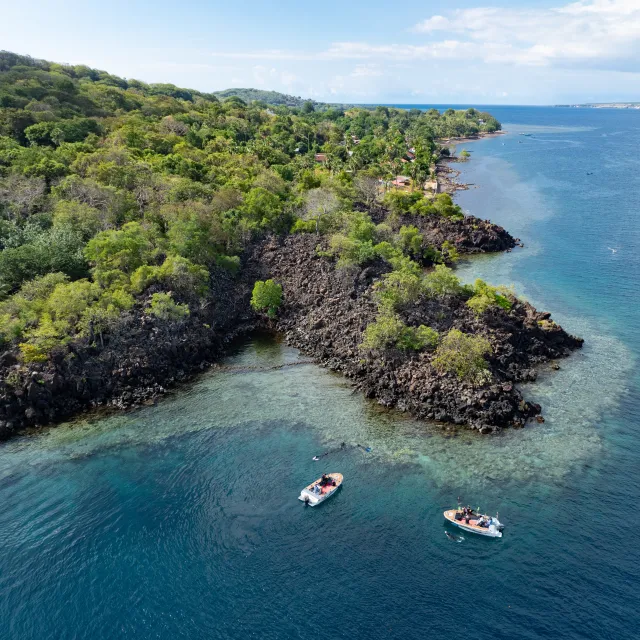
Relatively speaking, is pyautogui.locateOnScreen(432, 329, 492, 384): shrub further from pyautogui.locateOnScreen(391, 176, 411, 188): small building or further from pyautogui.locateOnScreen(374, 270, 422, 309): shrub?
pyautogui.locateOnScreen(391, 176, 411, 188): small building

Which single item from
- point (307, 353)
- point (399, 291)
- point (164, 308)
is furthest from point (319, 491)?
point (164, 308)

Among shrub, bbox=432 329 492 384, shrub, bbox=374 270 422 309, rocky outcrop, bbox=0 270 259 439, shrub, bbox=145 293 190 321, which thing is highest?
shrub, bbox=374 270 422 309

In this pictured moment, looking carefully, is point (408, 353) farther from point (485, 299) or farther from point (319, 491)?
point (319, 491)

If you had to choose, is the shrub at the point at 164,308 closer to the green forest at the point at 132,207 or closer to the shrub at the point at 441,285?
the green forest at the point at 132,207

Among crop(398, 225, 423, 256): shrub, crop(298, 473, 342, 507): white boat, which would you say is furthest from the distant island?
crop(298, 473, 342, 507): white boat

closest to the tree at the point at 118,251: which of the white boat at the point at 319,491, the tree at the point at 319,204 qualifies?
the tree at the point at 319,204

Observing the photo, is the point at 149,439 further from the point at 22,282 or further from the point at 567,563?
the point at 567,563
